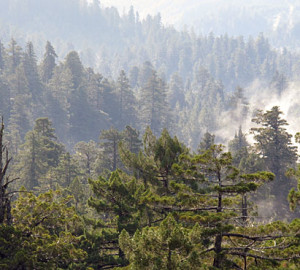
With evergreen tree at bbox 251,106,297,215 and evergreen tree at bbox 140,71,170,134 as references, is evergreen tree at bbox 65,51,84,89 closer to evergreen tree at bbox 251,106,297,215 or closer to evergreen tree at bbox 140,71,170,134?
evergreen tree at bbox 140,71,170,134

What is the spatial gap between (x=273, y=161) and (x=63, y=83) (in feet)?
188

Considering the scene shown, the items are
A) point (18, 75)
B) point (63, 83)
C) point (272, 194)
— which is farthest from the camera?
point (63, 83)

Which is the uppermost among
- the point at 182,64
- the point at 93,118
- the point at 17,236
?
the point at 182,64

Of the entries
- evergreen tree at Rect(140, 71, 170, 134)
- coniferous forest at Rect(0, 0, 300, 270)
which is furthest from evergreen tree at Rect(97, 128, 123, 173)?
evergreen tree at Rect(140, 71, 170, 134)

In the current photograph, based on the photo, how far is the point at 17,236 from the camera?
10.6m

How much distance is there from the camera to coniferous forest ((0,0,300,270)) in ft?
33.4

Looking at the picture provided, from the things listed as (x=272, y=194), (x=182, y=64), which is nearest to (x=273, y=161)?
(x=272, y=194)

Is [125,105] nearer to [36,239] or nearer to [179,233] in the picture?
[36,239]

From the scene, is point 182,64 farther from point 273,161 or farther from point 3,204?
point 3,204

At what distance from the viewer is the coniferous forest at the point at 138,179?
1019cm

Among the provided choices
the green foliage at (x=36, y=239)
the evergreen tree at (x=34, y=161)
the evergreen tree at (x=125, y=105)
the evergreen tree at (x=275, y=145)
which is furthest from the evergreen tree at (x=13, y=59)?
the green foliage at (x=36, y=239)

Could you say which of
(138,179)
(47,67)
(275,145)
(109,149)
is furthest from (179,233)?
(47,67)

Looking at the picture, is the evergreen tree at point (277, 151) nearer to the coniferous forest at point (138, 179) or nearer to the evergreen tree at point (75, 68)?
the coniferous forest at point (138, 179)

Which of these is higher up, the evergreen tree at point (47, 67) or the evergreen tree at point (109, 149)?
the evergreen tree at point (47, 67)
